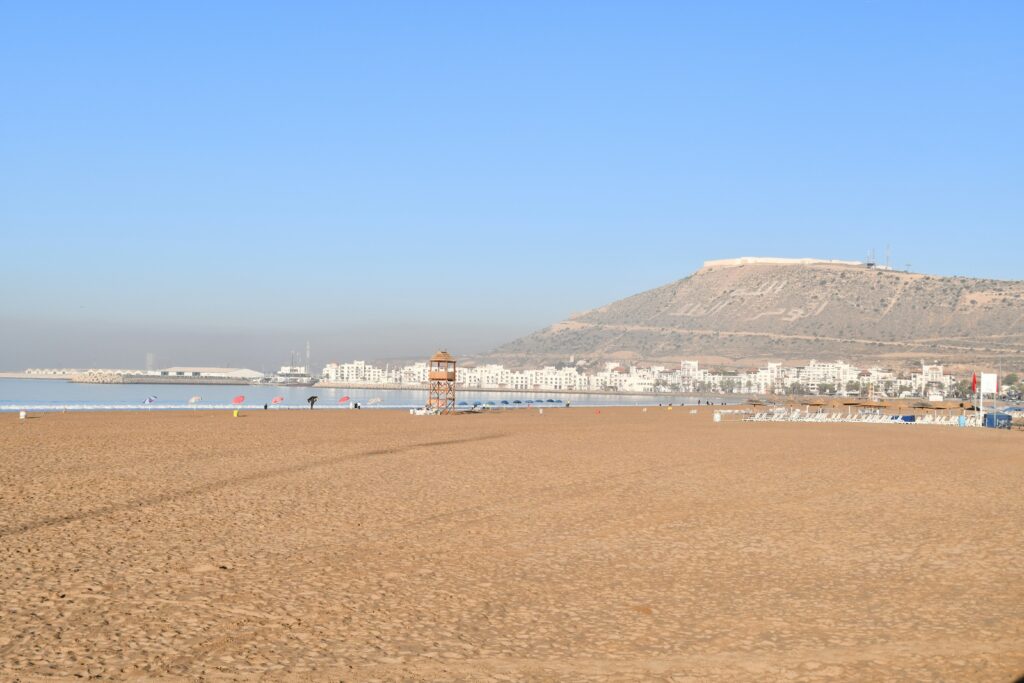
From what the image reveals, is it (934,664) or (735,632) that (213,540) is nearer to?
(735,632)

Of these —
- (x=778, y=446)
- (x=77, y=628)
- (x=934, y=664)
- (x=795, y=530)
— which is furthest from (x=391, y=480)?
(x=778, y=446)

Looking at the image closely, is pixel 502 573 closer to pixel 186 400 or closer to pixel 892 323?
pixel 186 400

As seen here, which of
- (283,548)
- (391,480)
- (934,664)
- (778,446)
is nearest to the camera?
(934,664)

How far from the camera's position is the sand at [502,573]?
269 inches

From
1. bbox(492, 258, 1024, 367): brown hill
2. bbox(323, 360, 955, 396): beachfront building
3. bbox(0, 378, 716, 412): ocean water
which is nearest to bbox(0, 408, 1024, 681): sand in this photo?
bbox(0, 378, 716, 412): ocean water

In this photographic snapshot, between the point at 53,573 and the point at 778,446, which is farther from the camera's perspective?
the point at 778,446

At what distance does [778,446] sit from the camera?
29219 mm

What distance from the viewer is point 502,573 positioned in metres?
9.74

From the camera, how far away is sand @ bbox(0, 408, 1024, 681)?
22.5 ft

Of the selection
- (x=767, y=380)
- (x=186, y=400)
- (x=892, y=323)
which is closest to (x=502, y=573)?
(x=186, y=400)

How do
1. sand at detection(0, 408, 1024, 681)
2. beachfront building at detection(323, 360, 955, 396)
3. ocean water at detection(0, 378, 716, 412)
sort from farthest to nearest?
beachfront building at detection(323, 360, 955, 396) → ocean water at detection(0, 378, 716, 412) → sand at detection(0, 408, 1024, 681)

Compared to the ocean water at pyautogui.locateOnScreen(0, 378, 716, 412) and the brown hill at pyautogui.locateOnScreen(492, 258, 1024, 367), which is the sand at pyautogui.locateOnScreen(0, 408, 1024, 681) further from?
the brown hill at pyautogui.locateOnScreen(492, 258, 1024, 367)

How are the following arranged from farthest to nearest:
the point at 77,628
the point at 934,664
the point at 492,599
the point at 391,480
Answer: the point at 391,480
the point at 492,599
the point at 77,628
the point at 934,664

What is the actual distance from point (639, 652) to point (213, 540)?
6.10 m
